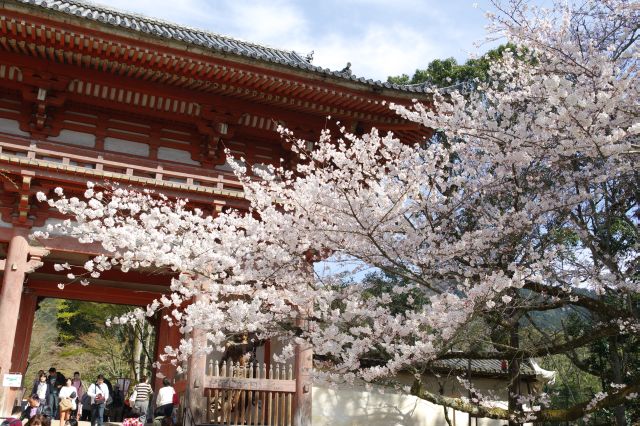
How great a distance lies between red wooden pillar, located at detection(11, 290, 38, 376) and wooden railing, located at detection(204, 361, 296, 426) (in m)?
4.38

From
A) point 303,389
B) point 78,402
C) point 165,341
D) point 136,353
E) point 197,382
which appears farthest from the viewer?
point 136,353

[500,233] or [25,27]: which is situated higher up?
[25,27]

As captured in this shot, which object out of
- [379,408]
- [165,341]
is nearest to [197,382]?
[165,341]

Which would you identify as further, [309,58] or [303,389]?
[309,58]

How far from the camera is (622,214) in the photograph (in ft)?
25.3

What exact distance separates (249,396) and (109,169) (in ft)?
14.5

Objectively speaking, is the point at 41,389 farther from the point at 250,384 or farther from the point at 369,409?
the point at 369,409

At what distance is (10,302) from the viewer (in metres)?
8.71

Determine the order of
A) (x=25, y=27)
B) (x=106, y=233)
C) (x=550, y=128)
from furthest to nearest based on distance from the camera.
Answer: (x=25, y=27) → (x=106, y=233) → (x=550, y=128)

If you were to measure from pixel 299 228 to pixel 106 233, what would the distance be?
2538 mm

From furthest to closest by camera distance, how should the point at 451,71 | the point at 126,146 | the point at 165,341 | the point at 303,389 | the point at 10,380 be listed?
1. the point at 451,71
2. the point at 165,341
3. the point at 126,146
4. the point at 303,389
5. the point at 10,380

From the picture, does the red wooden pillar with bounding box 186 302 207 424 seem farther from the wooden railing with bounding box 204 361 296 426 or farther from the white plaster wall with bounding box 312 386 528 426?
the white plaster wall with bounding box 312 386 528 426

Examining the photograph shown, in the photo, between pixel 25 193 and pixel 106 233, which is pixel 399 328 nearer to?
pixel 106 233

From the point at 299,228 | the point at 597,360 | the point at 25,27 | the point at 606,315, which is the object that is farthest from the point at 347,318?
the point at 597,360
